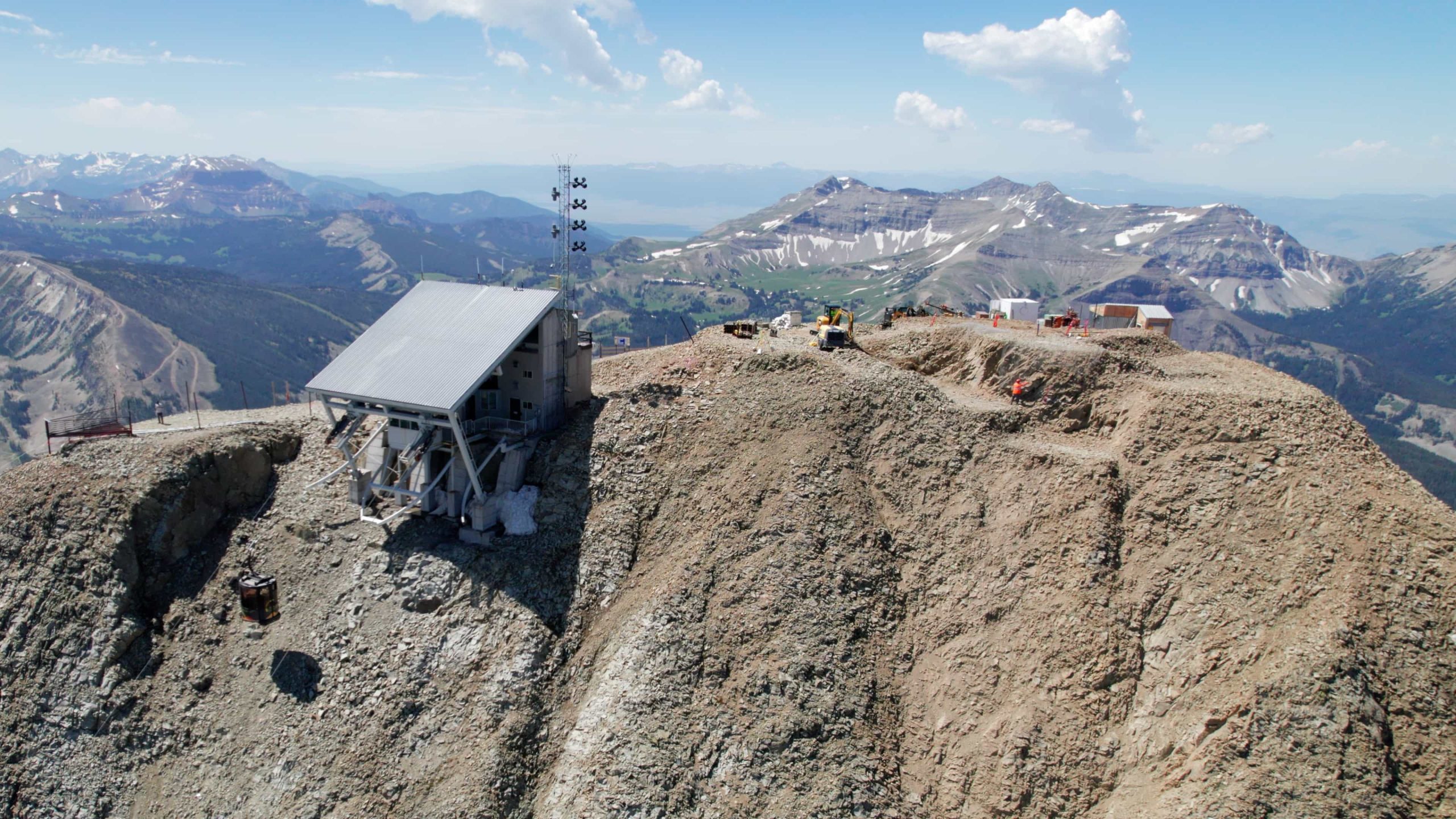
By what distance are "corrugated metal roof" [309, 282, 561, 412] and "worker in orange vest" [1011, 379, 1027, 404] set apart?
2488 cm

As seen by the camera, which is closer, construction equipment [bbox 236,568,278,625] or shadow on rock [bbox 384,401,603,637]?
construction equipment [bbox 236,568,278,625]

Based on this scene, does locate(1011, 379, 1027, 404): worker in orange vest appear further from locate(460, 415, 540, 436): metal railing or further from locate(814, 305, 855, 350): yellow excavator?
locate(460, 415, 540, 436): metal railing

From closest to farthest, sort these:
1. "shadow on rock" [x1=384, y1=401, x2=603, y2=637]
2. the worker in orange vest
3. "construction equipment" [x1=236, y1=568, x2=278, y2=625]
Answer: "construction equipment" [x1=236, y1=568, x2=278, y2=625] < "shadow on rock" [x1=384, y1=401, x2=603, y2=637] < the worker in orange vest

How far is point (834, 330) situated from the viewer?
45156 mm

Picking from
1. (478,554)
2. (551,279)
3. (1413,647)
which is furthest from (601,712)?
(1413,647)

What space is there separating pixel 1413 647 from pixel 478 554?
3721cm

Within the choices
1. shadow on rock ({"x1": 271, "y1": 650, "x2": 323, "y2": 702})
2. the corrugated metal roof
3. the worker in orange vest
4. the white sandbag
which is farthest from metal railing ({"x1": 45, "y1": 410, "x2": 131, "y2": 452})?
the worker in orange vest

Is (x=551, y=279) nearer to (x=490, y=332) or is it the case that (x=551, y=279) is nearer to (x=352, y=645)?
(x=490, y=332)

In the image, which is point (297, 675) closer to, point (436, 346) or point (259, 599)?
point (259, 599)

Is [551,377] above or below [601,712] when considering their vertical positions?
above

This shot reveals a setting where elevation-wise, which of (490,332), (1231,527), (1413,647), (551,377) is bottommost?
(1413,647)

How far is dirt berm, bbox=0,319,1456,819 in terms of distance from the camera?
88.4 ft

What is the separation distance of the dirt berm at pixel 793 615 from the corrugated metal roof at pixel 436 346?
6.25 metres

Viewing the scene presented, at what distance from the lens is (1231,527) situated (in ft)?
101
